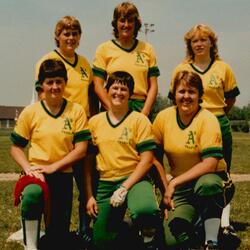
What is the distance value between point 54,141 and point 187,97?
4.55 ft

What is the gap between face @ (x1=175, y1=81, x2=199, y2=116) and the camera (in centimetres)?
504

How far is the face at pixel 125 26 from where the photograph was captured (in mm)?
5707

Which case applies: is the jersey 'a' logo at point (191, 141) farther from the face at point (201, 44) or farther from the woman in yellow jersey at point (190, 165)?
the face at point (201, 44)

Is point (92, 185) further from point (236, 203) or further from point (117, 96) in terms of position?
point (236, 203)

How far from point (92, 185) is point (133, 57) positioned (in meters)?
1.57

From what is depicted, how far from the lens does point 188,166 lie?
16.9 feet

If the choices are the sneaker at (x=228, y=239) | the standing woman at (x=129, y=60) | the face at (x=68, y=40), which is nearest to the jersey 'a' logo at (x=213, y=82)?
the standing woman at (x=129, y=60)

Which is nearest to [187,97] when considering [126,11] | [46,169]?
[126,11]

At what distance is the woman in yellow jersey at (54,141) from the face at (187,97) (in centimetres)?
99

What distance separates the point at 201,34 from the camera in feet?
19.2

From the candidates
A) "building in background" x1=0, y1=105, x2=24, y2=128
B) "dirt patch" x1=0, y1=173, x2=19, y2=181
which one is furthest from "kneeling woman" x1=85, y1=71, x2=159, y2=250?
"building in background" x1=0, y1=105, x2=24, y2=128

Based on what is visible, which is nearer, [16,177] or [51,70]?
[51,70]

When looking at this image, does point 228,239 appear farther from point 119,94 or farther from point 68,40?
point 68,40

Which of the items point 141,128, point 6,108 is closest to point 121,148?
point 141,128
